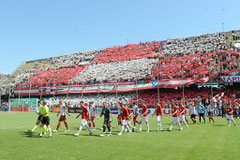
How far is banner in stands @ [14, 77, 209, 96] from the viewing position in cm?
3856

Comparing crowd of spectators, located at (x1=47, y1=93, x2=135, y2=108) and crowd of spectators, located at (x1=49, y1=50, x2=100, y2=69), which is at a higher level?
crowd of spectators, located at (x1=49, y1=50, x2=100, y2=69)

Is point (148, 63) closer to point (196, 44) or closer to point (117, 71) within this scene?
point (117, 71)

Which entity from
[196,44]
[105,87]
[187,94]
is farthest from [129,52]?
[187,94]

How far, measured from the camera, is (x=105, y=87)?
155 feet

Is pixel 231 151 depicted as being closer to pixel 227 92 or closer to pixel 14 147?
pixel 14 147

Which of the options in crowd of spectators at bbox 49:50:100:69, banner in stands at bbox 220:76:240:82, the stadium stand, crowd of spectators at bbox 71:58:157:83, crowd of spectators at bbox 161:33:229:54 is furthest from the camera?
crowd of spectators at bbox 49:50:100:69

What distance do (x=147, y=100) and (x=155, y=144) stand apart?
29700 mm

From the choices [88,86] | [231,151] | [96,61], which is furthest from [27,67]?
[231,151]

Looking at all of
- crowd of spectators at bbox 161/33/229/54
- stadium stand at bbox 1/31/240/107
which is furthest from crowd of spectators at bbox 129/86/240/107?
crowd of spectators at bbox 161/33/229/54

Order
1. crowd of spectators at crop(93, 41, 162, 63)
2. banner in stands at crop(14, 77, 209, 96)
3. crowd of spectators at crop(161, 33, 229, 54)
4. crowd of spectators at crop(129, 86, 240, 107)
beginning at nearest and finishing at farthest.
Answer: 1. crowd of spectators at crop(129, 86, 240, 107)
2. banner in stands at crop(14, 77, 209, 96)
3. crowd of spectators at crop(161, 33, 229, 54)
4. crowd of spectators at crop(93, 41, 162, 63)

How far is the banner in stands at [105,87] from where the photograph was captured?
38562 mm

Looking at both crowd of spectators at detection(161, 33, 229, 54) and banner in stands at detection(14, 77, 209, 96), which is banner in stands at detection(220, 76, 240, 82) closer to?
banner in stands at detection(14, 77, 209, 96)

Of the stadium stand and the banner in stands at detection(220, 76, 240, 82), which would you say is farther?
the stadium stand

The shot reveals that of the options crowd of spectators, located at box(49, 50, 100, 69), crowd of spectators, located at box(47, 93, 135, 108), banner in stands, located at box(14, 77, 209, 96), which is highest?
crowd of spectators, located at box(49, 50, 100, 69)
